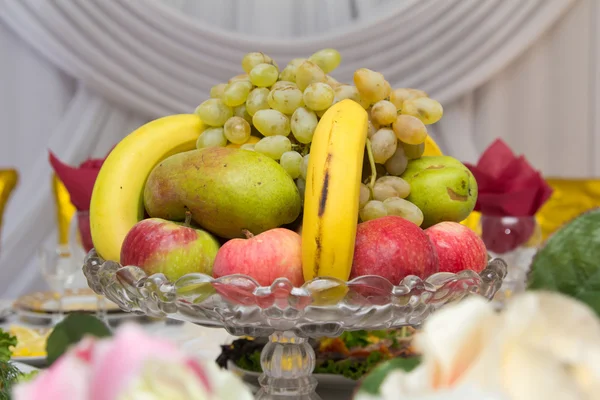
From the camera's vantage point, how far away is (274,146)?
2.10ft

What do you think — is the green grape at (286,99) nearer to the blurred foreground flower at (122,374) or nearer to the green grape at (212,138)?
the green grape at (212,138)

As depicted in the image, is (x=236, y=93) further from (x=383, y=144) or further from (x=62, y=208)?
(x=62, y=208)

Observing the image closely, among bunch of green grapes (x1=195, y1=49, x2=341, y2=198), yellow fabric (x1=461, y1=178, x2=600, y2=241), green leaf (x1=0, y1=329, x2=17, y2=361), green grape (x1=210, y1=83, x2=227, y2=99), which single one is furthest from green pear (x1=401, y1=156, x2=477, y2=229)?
yellow fabric (x1=461, y1=178, x2=600, y2=241)

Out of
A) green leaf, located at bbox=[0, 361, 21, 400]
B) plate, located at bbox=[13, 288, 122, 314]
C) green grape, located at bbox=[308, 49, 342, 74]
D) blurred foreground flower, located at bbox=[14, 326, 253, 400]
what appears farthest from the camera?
plate, located at bbox=[13, 288, 122, 314]

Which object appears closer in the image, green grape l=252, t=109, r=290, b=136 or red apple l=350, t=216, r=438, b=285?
red apple l=350, t=216, r=438, b=285

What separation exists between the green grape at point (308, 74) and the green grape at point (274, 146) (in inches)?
2.6

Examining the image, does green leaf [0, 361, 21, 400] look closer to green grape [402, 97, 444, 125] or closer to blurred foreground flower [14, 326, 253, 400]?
blurred foreground flower [14, 326, 253, 400]

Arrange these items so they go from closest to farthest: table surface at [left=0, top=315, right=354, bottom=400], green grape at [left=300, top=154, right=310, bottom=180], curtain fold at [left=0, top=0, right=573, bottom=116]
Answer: green grape at [left=300, top=154, right=310, bottom=180] < table surface at [left=0, top=315, right=354, bottom=400] < curtain fold at [left=0, top=0, right=573, bottom=116]

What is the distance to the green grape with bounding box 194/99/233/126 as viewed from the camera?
699mm

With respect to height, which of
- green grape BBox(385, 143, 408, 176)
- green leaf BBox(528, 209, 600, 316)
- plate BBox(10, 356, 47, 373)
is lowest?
plate BBox(10, 356, 47, 373)

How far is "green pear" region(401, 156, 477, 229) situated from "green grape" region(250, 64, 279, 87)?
164mm

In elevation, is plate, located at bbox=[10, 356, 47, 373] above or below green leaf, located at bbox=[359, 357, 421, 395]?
below

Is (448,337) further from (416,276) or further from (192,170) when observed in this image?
(192,170)

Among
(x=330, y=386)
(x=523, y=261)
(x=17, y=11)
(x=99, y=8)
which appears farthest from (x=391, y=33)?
(x=330, y=386)
